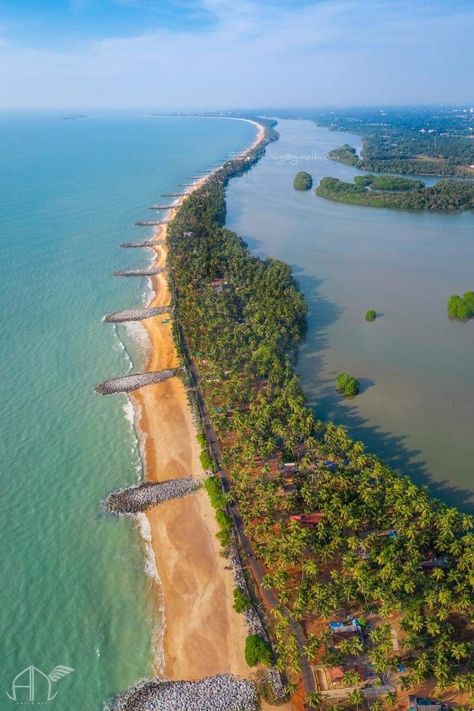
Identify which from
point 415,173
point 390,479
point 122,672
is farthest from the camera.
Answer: point 415,173

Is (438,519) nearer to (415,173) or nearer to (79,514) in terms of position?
(79,514)

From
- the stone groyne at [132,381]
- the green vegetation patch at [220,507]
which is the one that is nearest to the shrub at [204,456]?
the green vegetation patch at [220,507]

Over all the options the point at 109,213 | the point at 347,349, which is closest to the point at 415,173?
the point at 109,213

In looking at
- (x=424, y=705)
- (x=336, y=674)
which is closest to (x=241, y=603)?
(x=336, y=674)

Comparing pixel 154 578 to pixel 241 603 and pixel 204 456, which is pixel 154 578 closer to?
pixel 241 603

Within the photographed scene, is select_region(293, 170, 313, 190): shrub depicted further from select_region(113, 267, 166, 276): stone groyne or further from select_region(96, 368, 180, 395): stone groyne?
select_region(96, 368, 180, 395): stone groyne

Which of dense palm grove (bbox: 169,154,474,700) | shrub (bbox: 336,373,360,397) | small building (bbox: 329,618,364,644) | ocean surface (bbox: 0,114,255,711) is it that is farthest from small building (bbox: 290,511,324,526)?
shrub (bbox: 336,373,360,397)
